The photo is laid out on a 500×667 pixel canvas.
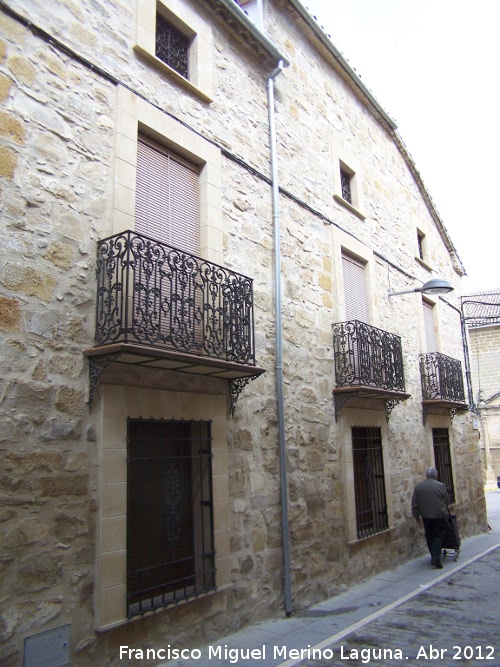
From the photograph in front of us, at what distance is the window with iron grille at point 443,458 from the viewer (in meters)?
12.1

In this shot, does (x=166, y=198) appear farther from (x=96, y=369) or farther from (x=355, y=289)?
(x=355, y=289)

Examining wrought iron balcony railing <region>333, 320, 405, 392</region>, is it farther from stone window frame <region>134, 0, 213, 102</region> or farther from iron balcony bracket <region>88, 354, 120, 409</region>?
iron balcony bracket <region>88, 354, 120, 409</region>

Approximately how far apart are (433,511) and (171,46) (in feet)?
25.7

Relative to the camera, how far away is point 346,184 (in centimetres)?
1041

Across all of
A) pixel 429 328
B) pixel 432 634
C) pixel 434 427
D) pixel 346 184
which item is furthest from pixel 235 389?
pixel 429 328

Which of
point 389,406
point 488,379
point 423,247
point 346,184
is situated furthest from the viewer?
point 488,379

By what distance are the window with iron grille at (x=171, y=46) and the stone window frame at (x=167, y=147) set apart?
982 mm

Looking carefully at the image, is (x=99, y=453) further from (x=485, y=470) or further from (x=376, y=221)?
(x=485, y=470)

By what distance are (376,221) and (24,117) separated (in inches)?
301

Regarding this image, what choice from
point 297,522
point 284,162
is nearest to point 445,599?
point 297,522

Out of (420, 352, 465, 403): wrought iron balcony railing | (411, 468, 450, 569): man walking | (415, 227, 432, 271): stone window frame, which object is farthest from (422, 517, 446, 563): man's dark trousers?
(415, 227, 432, 271): stone window frame

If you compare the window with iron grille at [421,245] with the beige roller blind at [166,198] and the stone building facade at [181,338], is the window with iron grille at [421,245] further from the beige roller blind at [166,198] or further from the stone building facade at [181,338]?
the beige roller blind at [166,198]

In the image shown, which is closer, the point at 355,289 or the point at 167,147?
the point at 167,147

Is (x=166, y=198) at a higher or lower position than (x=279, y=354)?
higher
